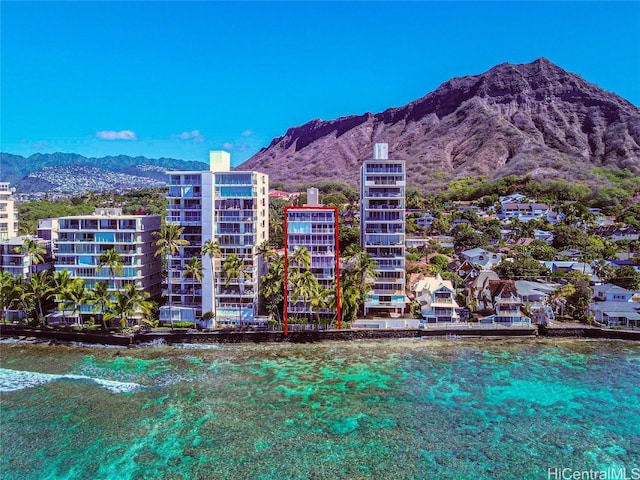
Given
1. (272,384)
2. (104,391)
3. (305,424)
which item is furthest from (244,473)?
(104,391)

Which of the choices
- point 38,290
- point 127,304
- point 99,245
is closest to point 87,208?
point 99,245

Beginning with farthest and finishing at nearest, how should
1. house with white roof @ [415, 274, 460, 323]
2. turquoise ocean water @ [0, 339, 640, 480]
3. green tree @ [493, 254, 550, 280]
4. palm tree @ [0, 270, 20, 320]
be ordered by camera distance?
green tree @ [493, 254, 550, 280] < house with white roof @ [415, 274, 460, 323] < palm tree @ [0, 270, 20, 320] < turquoise ocean water @ [0, 339, 640, 480]

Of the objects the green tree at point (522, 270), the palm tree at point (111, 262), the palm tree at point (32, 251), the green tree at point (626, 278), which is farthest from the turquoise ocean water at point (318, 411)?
the green tree at point (522, 270)

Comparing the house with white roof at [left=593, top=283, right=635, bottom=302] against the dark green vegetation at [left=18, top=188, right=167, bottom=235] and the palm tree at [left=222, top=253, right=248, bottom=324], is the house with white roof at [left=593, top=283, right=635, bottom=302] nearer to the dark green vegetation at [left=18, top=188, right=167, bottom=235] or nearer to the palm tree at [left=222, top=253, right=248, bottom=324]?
the palm tree at [left=222, top=253, right=248, bottom=324]

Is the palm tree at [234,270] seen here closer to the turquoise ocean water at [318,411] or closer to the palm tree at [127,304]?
the turquoise ocean water at [318,411]

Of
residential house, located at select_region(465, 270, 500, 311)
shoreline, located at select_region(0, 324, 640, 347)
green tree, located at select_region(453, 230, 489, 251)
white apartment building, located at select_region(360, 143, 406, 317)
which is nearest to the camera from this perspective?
shoreline, located at select_region(0, 324, 640, 347)

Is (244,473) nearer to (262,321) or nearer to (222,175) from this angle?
(262,321)


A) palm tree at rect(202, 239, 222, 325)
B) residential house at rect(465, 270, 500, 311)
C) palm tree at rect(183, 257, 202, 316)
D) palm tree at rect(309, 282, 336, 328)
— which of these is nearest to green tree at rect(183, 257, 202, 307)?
palm tree at rect(183, 257, 202, 316)
